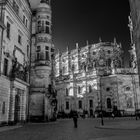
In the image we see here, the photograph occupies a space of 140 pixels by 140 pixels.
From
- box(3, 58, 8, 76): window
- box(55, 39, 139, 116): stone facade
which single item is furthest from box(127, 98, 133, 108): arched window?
box(3, 58, 8, 76): window

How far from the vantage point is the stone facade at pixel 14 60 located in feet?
80.2

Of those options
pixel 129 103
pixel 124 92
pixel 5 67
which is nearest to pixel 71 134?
pixel 5 67

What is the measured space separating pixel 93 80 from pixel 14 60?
153 feet

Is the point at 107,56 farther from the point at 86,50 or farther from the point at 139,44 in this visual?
the point at 139,44

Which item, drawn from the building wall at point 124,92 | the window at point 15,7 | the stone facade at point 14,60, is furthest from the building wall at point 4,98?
the building wall at point 124,92

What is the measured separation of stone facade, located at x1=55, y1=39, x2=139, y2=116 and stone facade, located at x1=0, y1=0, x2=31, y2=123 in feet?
130

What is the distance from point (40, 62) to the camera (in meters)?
34.8

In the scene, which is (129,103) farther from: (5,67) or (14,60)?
(5,67)

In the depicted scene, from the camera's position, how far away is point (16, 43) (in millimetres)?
28984

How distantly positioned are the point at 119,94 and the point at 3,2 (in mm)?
49264

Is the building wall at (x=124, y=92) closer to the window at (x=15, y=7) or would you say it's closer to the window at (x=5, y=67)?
the window at (x=15, y=7)

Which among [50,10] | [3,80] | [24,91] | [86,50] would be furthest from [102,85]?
[3,80]

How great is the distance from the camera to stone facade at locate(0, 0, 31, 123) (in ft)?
80.2

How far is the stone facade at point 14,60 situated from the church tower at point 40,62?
1.58 metres
